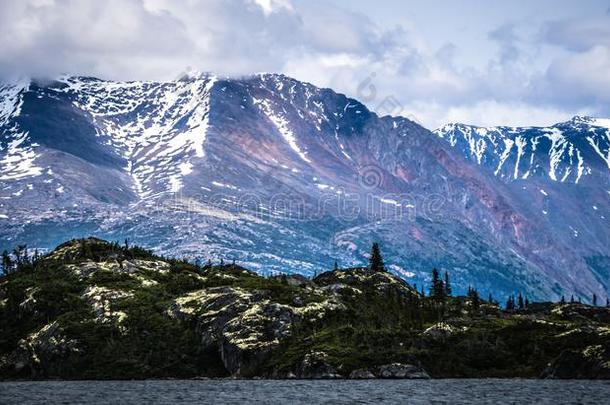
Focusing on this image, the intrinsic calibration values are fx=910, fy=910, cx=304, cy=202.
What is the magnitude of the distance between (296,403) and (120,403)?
1502 inches

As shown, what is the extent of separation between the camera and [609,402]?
19100cm

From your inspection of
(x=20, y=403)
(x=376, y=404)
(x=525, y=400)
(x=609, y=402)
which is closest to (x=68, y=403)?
(x=20, y=403)

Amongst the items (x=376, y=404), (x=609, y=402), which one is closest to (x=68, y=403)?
(x=376, y=404)

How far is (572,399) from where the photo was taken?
199 meters

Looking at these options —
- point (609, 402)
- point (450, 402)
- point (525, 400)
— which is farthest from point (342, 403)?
point (609, 402)

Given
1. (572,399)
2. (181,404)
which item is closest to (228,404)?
(181,404)

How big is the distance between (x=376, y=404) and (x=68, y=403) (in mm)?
66278

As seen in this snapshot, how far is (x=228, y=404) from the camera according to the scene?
196500mm

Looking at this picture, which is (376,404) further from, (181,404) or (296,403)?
(181,404)

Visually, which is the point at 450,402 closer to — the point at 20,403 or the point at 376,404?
the point at 376,404

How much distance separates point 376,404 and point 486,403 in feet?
76.6

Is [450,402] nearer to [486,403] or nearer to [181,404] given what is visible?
[486,403]

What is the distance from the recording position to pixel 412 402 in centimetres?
19788

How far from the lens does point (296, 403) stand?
649 feet
